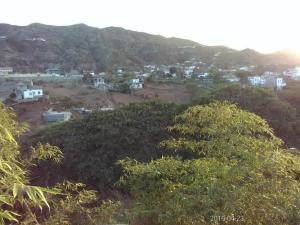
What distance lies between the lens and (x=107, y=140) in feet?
42.0

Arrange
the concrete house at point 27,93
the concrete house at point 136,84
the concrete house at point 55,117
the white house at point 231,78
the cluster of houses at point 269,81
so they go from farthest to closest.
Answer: the white house at point 231,78 → the concrete house at point 136,84 → the cluster of houses at point 269,81 → the concrete house at point 27,93 → the concrete house at point 55,117

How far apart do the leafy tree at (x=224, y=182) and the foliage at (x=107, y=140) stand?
23.9ft

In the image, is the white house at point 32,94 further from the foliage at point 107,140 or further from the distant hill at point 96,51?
the distant hill at point 96,51

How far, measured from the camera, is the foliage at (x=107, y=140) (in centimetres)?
1156

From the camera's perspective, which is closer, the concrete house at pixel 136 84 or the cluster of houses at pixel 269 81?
the cluster of houses at pixel 269 81

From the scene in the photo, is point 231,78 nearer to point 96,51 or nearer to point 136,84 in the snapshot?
point 136,84

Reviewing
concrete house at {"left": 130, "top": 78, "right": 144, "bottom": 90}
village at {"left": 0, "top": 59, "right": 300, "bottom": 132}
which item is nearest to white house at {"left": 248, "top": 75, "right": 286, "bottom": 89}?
village at {"left": 0, "top": 59, "right": 300, "bottom": 132}

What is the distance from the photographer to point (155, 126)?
13.7 metres

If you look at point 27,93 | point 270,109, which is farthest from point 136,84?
point 270,109

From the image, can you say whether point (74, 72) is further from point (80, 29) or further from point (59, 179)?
point (59, 179)

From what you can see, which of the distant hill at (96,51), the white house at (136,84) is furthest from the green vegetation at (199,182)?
the distant hill at (96,51)

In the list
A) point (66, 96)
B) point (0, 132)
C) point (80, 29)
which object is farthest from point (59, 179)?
point (80, 29)

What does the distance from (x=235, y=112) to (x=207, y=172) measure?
2.76 ft

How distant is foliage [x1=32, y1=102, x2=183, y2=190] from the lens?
11.6 metres
